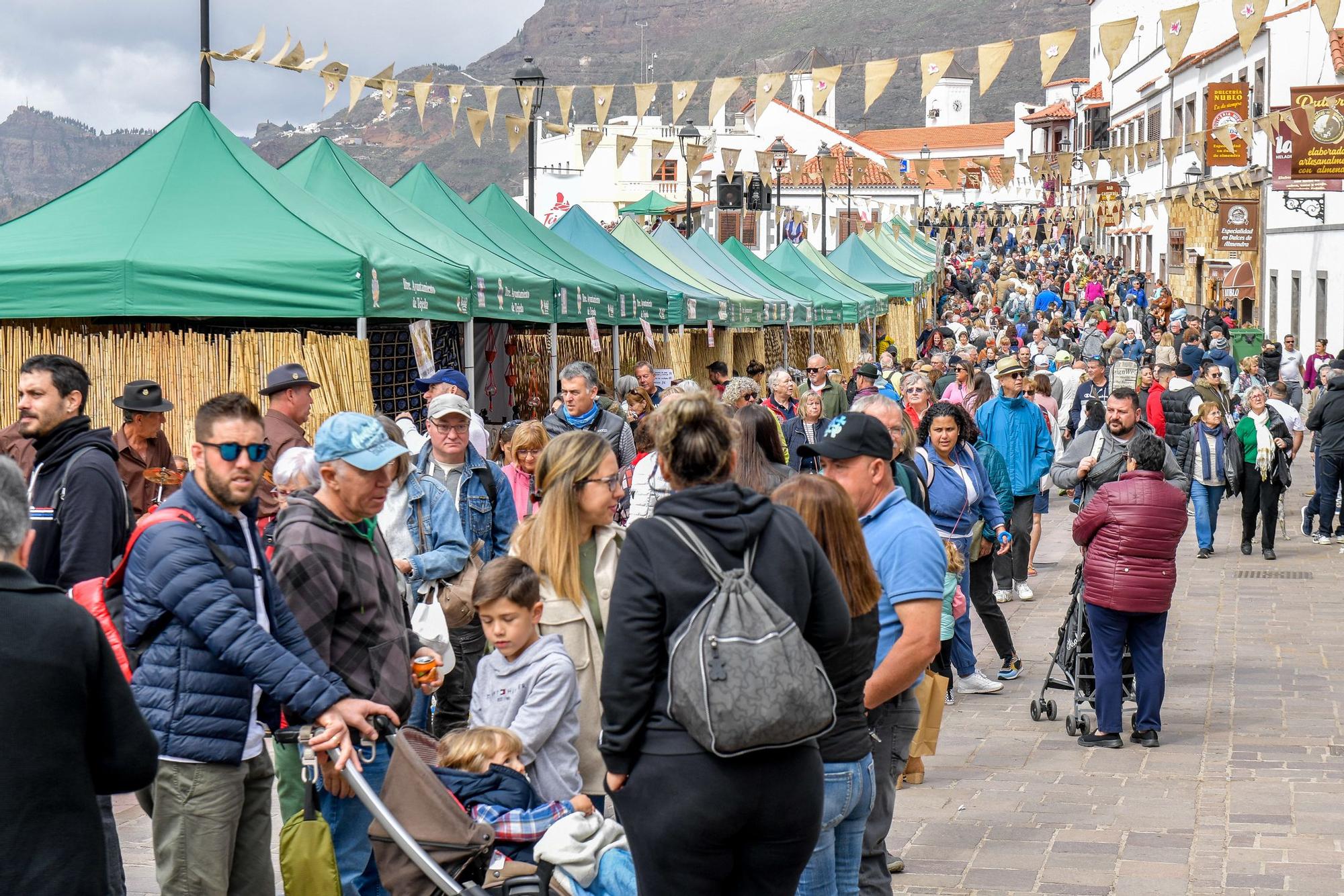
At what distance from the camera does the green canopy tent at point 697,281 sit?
1952 centimetres

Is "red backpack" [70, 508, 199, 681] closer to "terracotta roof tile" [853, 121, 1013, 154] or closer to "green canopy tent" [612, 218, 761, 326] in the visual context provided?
"green canopy tent" [612, 218, 761, 326]

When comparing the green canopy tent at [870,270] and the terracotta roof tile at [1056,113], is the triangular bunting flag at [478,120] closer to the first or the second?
the green canopy tent at [870,270]

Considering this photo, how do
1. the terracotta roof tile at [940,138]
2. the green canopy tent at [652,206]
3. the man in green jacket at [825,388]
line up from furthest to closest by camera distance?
the terracotta roof tile at [940,138], the green canopy tent at [652,206], the man in green jacket at [825,388]

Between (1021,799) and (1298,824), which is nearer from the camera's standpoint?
(1298,824)

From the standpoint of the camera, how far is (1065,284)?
5116 centimetres

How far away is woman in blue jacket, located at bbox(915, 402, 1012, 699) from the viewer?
816cm

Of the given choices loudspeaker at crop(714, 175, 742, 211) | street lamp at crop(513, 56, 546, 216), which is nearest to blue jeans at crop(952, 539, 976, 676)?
street lamp at crop(513, 56, 546, 216)

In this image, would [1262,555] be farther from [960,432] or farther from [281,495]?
[281,495]

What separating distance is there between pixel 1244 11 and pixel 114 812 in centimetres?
1122

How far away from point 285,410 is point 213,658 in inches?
137

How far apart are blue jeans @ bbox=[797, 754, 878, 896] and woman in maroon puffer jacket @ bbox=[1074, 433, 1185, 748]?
3880mm

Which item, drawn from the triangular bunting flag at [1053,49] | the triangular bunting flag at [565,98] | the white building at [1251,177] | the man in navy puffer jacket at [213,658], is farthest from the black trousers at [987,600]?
the triangular bunting flag at [565,98]

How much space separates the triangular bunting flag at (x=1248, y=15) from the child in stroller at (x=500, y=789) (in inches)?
416

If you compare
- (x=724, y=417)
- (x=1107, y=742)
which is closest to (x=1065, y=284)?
(x=1107, y=742)
